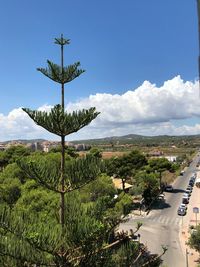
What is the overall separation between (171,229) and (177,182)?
30.1 metres

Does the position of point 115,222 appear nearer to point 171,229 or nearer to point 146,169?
point 171,229

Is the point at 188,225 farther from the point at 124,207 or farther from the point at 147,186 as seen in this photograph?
the point at 124,207

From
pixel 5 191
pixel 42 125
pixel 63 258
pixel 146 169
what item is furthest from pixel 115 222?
pixel 146 169

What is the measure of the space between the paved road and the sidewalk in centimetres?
26

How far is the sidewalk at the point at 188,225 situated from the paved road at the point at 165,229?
258 millimetres

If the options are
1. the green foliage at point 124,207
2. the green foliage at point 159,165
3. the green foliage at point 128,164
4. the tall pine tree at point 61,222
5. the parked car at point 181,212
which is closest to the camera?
the tall pine tree at point 61,222

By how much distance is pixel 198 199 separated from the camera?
42.2 m

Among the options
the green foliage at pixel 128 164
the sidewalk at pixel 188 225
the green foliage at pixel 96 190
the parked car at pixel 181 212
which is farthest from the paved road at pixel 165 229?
the green foliage at pixel 128 164

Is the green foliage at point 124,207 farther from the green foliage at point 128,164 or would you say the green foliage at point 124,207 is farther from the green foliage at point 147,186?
the green foliage at point 128,164

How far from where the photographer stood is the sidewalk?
71.0ft

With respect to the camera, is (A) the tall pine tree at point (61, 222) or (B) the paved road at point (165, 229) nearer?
(A) the tall pine tree at point (61, 222)

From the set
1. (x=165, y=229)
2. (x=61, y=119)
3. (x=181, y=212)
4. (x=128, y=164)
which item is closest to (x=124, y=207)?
(x=61, y=119)

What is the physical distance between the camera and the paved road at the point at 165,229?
22.3m

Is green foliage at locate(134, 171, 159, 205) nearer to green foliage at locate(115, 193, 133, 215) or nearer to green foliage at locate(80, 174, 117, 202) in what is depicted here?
green foliage at locate(80, 174, 117, 202)
